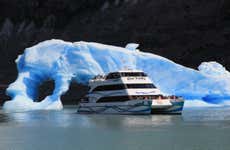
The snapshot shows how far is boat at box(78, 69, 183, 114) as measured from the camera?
174ft

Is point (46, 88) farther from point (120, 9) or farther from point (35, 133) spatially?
point (35, 133)

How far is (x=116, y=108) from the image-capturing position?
2144 inches

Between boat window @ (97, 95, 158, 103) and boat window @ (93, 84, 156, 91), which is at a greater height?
boat window @ (93, 84, 156, 91)

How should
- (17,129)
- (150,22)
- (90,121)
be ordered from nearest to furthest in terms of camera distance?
(17,129) < (90,121) < (150,22)

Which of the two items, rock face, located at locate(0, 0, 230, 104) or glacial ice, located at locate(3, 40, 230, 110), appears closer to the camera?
glacial ice, located at locate(3, 40, 230, 110)

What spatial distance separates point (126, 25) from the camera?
123062mm

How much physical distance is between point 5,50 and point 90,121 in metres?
87.3

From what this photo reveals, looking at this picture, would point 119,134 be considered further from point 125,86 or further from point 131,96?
point 125,86

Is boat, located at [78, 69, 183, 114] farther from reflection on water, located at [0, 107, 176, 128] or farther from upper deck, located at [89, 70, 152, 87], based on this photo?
reflection on water, located at [0, 107, 176, 128]

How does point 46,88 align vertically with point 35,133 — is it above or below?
above

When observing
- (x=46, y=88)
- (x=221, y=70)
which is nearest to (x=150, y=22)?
(x=46, y=88)

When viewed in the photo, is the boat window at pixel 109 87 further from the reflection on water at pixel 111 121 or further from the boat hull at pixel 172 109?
the boat hull at pixel 172 109

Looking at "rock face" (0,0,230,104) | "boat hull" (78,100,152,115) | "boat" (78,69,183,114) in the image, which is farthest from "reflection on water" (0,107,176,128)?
"rock face" (0,0,230,104)

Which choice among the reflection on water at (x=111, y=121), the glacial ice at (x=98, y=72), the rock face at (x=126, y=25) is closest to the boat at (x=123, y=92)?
the reflection on water at (x=111, y=121)
